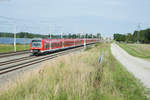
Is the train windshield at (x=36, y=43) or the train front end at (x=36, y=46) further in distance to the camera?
the train windshield at (x=36, y=43)

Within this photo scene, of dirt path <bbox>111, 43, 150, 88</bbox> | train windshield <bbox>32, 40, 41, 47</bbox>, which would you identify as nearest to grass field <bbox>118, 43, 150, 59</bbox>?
dirt path <bbox>111, 43, 150, 88</bbox>

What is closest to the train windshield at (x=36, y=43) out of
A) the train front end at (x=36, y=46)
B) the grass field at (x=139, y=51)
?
the train front end at (x=36, y=46)

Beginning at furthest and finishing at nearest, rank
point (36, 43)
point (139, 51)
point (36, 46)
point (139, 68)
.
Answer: point (139, 51), point (36, 43), point (36, 46), point (139, 68)

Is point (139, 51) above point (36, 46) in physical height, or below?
below

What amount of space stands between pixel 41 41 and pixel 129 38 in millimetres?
111707

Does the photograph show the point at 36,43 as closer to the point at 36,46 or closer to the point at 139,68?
the point at 36,46

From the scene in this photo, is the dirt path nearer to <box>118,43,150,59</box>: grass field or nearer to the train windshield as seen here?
<box>118,43,150,59</box>: grass field

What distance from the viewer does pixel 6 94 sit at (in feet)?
15.9

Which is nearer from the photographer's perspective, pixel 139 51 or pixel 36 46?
pixel 36 46

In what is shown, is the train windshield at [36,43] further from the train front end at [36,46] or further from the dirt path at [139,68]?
the dirt path at [139,68]

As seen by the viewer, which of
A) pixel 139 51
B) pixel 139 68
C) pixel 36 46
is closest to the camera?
pixel 139 68

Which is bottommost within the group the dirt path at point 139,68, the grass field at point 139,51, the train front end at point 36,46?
the grass field at point 139,51

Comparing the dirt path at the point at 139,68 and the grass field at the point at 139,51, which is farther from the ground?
the dirt path at the point at 139,68

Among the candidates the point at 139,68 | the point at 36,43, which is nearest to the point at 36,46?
the point at 36,43
